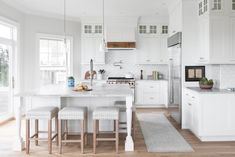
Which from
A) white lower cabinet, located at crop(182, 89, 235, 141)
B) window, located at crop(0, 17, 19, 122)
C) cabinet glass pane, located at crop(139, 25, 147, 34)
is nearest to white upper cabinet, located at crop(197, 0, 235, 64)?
white lower cabinet, located at crop(182, 89, 235, 141)

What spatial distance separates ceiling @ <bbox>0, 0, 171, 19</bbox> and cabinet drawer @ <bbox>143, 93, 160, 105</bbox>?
2.54m

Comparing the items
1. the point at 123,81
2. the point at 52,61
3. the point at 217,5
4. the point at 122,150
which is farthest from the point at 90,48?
the point at 122,150

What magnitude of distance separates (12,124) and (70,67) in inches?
112

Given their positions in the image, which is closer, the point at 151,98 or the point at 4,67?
the point at 4,67

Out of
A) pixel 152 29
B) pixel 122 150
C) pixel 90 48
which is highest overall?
pixel 152 29

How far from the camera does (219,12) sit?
15.1 feet

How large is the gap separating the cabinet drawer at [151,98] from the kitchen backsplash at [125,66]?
77 centimetres

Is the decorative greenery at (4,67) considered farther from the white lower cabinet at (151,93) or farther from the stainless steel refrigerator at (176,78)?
the stainless steel refrigerator at (176,78)

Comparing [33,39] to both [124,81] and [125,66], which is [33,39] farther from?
[125,66]

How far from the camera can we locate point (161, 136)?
15.8 feet

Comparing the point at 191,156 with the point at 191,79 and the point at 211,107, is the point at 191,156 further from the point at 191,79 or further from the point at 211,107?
the point at 191,79

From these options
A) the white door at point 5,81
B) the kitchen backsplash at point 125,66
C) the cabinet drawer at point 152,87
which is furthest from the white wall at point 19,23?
the cabinet drawer at point 152,87

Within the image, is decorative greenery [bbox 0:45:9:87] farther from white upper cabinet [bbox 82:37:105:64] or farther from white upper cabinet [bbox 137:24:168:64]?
white upper cabinet [bbox 137:24:168:64]

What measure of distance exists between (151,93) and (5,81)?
431 centimetres
